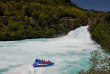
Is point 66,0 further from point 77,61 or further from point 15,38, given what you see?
point 77,61

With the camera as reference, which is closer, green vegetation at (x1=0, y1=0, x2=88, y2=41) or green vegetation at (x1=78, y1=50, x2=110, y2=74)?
green vegetation at (x1=78, y1=50, x2=110, y2=74)

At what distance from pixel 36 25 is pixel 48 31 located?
3707 mm

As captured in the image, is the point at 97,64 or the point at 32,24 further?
the point at 32,24

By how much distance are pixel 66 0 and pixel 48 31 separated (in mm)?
45641

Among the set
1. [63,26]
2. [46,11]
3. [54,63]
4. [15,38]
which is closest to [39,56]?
[54,63]

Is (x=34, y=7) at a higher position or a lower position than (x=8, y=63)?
higher

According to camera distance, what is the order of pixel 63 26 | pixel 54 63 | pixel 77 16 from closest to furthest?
pixel 54 63
pixel 63 26
pixel 77 16

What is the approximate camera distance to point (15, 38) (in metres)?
34.5

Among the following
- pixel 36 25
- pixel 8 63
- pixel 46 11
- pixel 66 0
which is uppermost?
pixel 66 0

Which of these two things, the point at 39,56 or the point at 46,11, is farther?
the point at 46,11

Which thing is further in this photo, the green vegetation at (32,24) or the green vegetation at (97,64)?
the green vegetation at (32,24)

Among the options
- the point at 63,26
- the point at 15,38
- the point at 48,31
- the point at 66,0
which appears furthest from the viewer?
the point at 66,0

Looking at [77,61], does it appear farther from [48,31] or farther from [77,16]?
[77,16]

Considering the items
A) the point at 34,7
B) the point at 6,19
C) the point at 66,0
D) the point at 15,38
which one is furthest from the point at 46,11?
the point at 66,0
